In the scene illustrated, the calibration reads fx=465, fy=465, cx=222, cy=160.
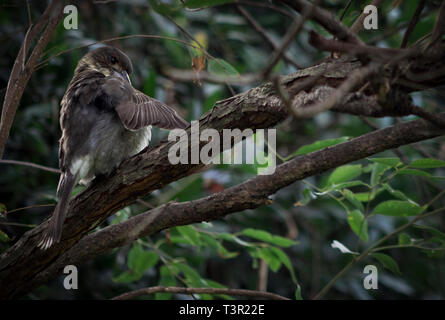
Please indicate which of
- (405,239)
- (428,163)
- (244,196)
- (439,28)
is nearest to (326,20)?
(439,28)

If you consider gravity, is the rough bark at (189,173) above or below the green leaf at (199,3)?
below

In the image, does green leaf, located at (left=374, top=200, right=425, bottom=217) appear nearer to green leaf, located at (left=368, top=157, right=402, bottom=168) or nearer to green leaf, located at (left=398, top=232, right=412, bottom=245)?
green leaf, located at (left=398, top=232, right=412, bottom=245)

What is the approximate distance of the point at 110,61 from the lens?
11.2 ft

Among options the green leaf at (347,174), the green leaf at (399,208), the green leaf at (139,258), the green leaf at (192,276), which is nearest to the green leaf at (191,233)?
the green leaf at (192,276)

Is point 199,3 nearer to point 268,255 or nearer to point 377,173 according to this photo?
point 377,173

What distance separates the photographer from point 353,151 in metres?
1.91

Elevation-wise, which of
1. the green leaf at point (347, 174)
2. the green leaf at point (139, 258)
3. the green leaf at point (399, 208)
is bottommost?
the green leaf at point (139, 258)

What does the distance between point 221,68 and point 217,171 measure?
168 cm

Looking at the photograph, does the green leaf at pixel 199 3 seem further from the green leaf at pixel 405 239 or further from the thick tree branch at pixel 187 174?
the green leaf at pixel 405 239

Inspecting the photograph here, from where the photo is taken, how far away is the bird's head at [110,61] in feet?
11.0

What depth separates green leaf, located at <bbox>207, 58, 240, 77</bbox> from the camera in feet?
8.08

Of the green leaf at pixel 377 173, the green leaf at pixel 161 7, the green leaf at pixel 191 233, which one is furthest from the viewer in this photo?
the green leaf at pixel 191 233

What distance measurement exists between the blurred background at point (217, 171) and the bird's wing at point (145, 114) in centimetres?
79
